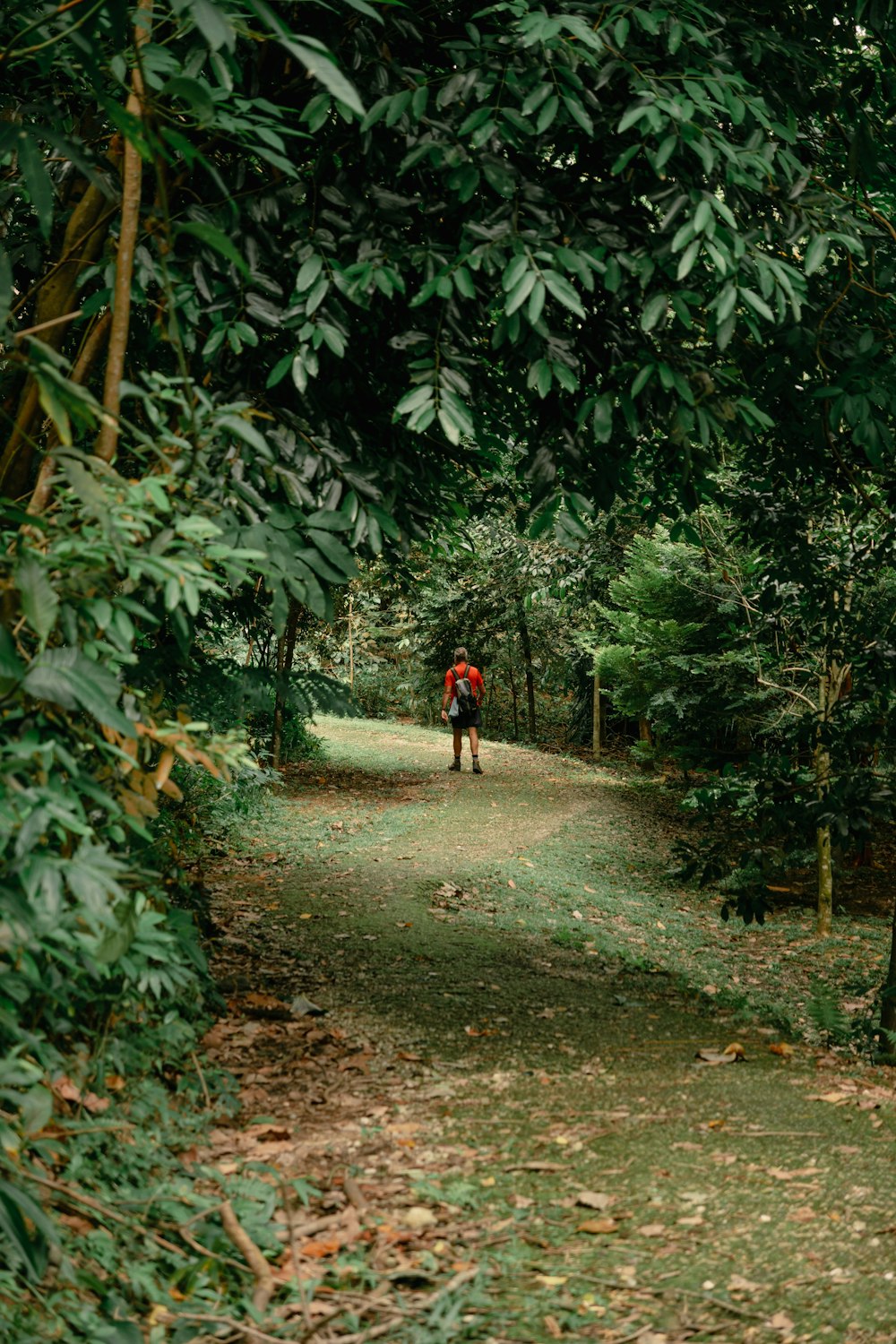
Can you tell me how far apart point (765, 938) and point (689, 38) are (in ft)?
28.8

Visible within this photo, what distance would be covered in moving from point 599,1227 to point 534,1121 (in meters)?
0.96

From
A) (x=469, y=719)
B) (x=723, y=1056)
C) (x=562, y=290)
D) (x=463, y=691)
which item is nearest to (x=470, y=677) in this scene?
(x=463, y=691)

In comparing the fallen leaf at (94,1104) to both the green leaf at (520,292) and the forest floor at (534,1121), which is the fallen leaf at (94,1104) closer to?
the forest floor at (534,1121)

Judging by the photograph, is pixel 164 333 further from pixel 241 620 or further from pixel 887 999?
pixel 887 999

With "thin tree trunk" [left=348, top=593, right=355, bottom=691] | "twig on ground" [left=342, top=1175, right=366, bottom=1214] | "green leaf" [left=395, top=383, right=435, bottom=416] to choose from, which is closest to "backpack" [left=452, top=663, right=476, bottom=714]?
"thin tree trunk" [left=348, top=593, right=355, bottom=691]

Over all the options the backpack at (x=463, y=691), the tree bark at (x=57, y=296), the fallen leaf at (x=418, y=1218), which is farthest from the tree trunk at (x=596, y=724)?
the fallen leaf at (x=418, y=1218)

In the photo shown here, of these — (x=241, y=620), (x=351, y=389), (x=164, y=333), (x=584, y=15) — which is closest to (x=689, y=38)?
(x=584, y=15)

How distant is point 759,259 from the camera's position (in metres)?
3.84

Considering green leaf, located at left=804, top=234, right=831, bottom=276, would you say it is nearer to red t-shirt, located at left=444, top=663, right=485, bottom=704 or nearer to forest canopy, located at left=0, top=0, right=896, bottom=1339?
forest canopy, located at left=0, top=0, right=896, bottom=1339

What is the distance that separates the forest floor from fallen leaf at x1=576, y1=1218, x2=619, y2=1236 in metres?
0.01

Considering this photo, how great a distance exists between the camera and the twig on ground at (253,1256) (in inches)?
107

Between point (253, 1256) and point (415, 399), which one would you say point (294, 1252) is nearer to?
point (253, 1256)

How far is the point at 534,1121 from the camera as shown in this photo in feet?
13.7

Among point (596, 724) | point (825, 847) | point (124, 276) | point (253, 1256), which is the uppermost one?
point (124, 276)
